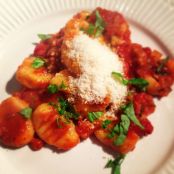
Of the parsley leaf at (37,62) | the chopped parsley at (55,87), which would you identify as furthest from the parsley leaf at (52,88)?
the parsley leaf at (37,62)

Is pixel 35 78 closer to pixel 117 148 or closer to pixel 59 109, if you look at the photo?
pixel 59 109

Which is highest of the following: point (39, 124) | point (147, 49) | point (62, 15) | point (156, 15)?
point (156, 15)

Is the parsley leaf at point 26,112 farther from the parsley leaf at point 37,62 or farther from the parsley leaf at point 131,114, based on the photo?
the parsley leaf at point 131,114

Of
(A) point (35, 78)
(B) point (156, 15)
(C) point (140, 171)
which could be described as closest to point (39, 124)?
(A) point (35, 78)

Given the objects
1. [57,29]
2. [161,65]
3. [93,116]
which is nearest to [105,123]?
[93,116]

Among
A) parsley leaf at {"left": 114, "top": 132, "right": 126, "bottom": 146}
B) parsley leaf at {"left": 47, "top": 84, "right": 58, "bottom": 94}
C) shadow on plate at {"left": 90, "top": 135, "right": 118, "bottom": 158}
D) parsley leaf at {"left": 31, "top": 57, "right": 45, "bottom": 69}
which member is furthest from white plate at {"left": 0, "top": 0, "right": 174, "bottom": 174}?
parsley leaf at {"left": 47, "top": 84, "right": 58, "bottom": 94}

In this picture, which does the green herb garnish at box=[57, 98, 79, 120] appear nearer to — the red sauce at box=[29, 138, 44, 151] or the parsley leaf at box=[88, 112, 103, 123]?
the parsley leaf at box=[88, 112, 103, 123]
